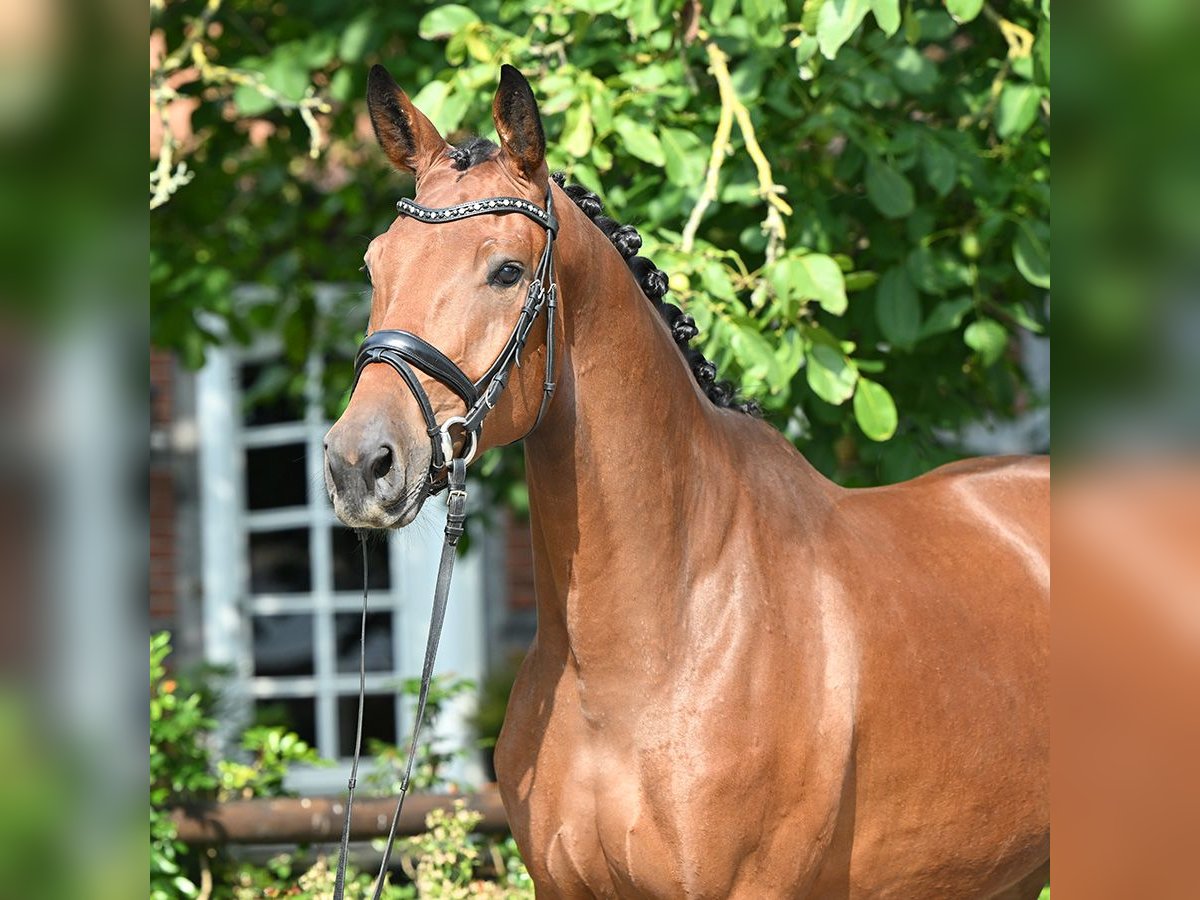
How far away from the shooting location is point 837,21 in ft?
9.89

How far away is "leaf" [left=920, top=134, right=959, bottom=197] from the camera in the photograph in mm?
3660

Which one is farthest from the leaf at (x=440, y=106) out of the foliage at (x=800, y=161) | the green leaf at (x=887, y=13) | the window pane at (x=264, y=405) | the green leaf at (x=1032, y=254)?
the window pane at (x=264, y=405)

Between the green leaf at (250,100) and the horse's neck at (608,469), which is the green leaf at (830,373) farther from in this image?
the green leaf at (250,100)

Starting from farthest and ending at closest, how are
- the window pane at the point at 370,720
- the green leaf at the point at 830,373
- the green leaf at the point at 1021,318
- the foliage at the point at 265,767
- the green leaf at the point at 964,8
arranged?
the window pane at the point at 370,720 → the foliage at the point at 265,767 → the green leaf at the point at 1021,318 → the green leaf at the point at 830,373 → the green leaf at the point at 964,8

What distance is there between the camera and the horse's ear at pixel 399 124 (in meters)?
2.44

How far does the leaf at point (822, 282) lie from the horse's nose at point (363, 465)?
5.04 feet

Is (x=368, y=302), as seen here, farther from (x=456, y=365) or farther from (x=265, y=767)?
(x=456, y=365)

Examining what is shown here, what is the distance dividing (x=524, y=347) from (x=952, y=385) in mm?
2555

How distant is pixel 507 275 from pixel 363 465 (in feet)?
1.38
